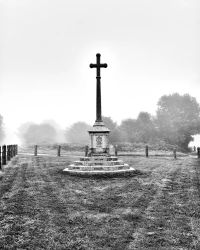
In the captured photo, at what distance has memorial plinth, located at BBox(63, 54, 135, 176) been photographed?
547 inches

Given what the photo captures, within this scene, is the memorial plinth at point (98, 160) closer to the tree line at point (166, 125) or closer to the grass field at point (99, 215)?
the grass field at point (99, 215)

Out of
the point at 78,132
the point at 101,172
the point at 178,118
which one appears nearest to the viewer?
the point at 101,172

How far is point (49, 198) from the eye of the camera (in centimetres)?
871

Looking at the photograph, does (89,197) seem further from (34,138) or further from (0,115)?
(34,138)

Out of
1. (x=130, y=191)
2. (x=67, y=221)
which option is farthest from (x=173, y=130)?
(x=67, y=221)

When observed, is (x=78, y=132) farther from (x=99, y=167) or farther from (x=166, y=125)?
(x=99, y=167)

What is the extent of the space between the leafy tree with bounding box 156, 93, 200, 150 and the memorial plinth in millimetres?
47349

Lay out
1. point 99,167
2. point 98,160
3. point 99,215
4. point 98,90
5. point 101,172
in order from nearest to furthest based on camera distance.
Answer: point 99,215 < point 101,172 < point 99,167 < point 98,160 < point 98,90

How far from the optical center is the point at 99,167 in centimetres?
1424

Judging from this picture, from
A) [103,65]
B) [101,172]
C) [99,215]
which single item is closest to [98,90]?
[103,65]

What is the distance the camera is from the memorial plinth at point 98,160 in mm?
13884

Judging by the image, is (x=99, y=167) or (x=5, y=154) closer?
(x=99, y=167)

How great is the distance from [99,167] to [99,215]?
7235 millimetres

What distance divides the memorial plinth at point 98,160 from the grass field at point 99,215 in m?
2.34
